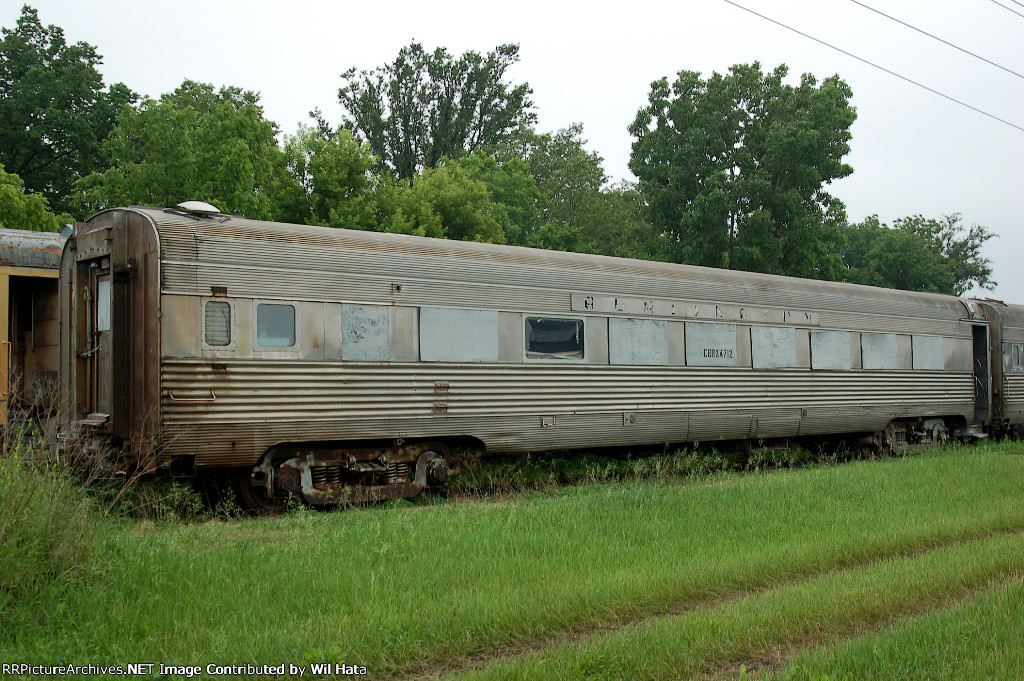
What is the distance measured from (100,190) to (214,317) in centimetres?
1406

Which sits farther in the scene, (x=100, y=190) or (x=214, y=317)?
(x=100, y=190)

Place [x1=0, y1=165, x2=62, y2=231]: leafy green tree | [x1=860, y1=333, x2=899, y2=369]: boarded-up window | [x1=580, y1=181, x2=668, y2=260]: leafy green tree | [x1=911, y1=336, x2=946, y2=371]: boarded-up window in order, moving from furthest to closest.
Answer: [x1=580, y1=181, x2=668, y2=260]: leafy green tree, [x1=0, y1=165, x2=62, y2=231]: leafy green tree, [x1=911, y1=336, x2=946, y2=371]: boarded-up window, [x1=860, y1=333, x2=899, y2=369]: boarded-up window

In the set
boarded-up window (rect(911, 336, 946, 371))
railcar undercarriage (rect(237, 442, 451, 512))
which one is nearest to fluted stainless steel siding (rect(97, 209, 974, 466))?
railcar undercarriage (rect(237, 442, 451, 512))

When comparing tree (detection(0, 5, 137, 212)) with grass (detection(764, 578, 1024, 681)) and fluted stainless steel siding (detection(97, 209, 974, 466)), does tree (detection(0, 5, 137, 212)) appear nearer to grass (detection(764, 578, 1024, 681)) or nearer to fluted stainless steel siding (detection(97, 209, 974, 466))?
fluted stainless steel siding (detection(97, 209, 974, 466))

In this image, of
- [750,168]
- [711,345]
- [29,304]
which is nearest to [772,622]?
[711,345]

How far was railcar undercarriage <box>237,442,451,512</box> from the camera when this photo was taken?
9.60m

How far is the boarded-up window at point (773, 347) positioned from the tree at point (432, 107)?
3069 cm

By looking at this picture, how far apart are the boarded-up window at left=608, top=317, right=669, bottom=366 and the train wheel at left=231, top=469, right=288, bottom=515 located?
16.0 feet

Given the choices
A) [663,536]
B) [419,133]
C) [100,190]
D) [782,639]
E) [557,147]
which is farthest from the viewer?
[557,147]

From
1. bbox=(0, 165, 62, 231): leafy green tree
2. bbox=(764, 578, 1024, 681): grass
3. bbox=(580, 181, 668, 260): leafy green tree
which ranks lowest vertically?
bbox=(764, 578, 1024, 681): grass

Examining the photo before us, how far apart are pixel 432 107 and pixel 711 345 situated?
3446cm

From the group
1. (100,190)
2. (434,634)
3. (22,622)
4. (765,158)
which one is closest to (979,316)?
(765,158)

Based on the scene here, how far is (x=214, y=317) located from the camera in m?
9.01

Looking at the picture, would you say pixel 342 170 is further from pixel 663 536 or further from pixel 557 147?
pixel 557 147
